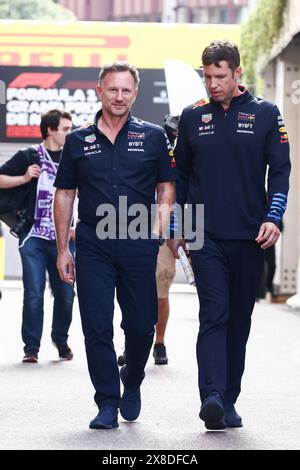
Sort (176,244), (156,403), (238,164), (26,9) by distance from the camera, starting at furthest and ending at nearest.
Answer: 1. (26,9)
2. (156,403)
3. (176,244)
4. (238,164)

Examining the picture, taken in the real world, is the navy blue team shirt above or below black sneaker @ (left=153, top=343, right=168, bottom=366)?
above

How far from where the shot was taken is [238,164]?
7617 millimetres

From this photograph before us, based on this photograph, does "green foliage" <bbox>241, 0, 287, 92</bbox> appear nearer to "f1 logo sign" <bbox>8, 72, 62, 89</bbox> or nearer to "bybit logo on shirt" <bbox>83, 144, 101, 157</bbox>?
"f1 logo sign" <bbox>8, 72, 62, 89</bbox>

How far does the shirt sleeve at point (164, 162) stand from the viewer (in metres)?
7.74

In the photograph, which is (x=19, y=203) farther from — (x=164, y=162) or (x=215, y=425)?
(x=215, y=425)

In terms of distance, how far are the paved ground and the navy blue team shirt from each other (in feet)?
3.60

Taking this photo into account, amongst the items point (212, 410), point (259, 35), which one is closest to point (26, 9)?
point (259, 35)

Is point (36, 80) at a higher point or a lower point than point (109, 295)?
higher

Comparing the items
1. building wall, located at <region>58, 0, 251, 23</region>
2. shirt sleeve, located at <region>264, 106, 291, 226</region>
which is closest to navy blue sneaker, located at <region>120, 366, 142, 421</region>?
shirt sleeve, located at <region>264, 106, 291, 226</region>

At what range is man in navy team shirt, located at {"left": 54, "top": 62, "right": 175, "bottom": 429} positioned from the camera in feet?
24.9

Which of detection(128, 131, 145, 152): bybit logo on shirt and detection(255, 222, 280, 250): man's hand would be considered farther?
detection(128, 131, 145, 152): bybit logo on shirt

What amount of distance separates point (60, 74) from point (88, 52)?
0.67 meters

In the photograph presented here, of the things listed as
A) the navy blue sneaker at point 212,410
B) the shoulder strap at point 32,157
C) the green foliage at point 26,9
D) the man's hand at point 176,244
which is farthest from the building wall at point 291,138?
the green foliage at point 26,9

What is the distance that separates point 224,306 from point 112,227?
2.37 feet
